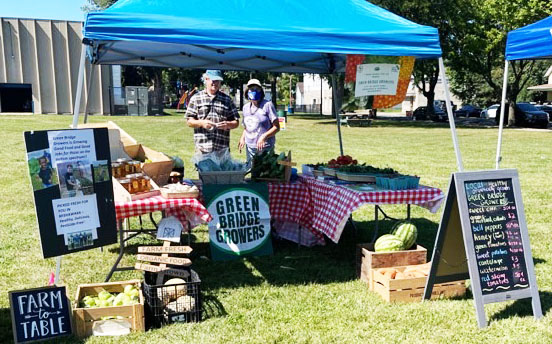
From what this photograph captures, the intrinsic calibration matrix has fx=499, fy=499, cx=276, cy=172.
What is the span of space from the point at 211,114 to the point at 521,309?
12.1 feet

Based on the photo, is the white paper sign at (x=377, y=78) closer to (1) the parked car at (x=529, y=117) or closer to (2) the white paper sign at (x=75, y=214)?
(2) the white paper sign at (x=75, y=214)

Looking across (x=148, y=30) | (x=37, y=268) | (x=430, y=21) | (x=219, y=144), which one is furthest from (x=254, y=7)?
(x=430, y=21)

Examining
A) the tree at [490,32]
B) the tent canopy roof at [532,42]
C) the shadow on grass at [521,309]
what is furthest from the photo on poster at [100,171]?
the tree at [490,32]

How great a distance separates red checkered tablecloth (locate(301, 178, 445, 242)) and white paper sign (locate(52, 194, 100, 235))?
205cm

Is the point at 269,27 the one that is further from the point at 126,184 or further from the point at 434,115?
the point at 434,115

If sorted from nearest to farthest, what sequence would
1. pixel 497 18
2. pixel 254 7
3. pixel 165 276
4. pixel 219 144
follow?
pixel 165 276, pixel 254 7, pixel 219 144, pixel 497 18

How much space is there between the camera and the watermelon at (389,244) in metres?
4.45

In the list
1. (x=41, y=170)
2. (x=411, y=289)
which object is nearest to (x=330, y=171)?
(x=411, y=289)

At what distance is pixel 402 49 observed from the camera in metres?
4.23

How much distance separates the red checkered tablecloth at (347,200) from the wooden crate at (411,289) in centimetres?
62

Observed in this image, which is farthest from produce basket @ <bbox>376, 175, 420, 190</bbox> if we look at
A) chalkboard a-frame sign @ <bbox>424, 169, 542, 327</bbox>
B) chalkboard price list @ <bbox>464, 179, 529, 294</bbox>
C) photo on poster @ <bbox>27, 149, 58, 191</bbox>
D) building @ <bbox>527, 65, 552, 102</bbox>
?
building @ <bbox>527, 65, 552, 102</bbox>

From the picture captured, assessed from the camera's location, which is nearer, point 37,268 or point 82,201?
point 82,201

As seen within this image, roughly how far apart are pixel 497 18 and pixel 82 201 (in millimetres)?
29396

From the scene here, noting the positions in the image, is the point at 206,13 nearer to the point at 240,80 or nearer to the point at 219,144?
the point at 219,144
